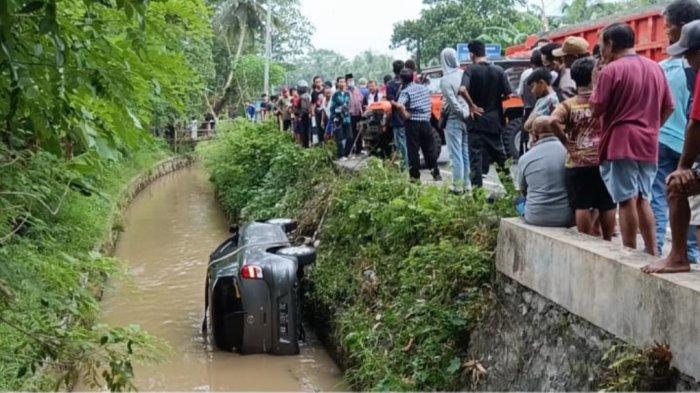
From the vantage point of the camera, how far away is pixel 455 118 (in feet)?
27.1

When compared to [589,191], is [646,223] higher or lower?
lower

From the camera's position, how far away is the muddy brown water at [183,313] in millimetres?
7883

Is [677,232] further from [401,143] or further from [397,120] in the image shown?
[401,143]

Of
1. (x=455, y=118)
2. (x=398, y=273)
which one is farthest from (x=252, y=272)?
(x=455, y=118)

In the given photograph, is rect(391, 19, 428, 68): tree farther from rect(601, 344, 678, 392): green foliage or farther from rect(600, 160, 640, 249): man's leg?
rect(601, 344, 678, 392): green foliage

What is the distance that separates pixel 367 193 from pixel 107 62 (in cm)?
627

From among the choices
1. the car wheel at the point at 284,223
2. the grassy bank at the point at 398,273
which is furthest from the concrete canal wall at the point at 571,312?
the car wheel at the point at 284,223

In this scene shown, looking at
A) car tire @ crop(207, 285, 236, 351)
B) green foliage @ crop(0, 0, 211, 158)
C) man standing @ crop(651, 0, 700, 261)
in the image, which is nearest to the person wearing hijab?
car tire @ crop(207, 285, 236, 351)

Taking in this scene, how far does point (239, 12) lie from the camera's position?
1597 inches

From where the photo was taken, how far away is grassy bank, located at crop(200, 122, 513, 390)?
→ 5.91 metres

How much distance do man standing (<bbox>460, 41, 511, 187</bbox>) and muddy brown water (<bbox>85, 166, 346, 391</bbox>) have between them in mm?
2754

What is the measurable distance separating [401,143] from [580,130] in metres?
5.82

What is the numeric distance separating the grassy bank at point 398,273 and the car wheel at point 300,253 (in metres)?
0.47

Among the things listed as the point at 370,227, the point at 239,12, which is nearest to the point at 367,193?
the point at 370,227
